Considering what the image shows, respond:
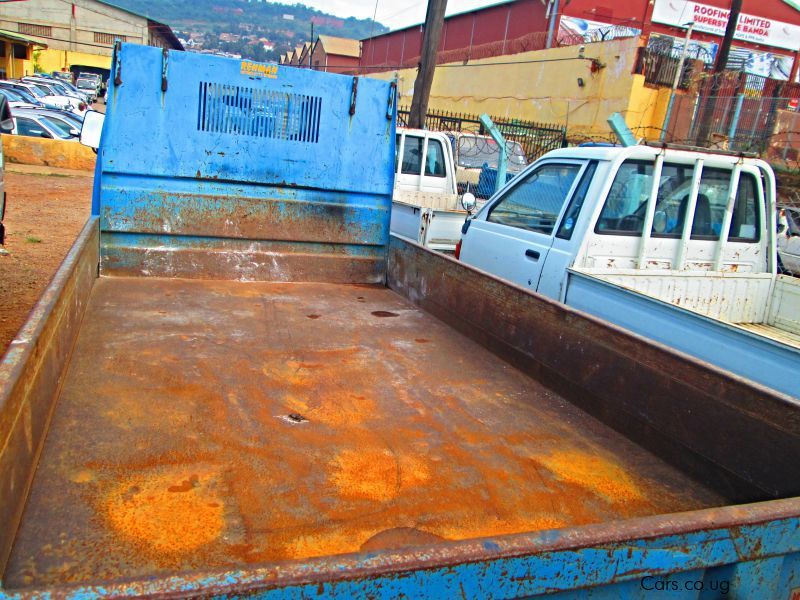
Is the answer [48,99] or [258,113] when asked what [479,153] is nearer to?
[258,113]

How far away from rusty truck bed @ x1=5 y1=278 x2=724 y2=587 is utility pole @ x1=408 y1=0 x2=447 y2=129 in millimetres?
9171

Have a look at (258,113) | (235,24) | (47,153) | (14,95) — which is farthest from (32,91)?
(235,24)

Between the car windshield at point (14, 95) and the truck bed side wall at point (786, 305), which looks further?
the car windshield at point (14, 95)

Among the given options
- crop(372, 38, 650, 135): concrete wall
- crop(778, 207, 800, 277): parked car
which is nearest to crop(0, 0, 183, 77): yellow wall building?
crop(372, 38, 650, 135): concrete wall

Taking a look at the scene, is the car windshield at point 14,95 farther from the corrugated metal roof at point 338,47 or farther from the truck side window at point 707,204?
the corrugated metal roof at point 338,47

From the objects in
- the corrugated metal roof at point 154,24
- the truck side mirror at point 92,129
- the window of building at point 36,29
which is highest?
the corrugated metal roof at point 154,24

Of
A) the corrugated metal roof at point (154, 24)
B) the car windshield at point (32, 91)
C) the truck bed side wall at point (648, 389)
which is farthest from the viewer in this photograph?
the corrugated metal roof at point (154, 24)

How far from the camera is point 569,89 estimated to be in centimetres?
2303

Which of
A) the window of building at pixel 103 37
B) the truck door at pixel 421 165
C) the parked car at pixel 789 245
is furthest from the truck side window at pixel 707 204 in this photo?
the window of building at pixel 103 37

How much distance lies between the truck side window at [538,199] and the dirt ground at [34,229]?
10.5 ft

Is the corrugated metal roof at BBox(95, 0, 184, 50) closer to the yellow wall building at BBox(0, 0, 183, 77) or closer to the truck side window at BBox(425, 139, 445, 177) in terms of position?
the yellow wall building at BBox(0, 0, 183, 77)

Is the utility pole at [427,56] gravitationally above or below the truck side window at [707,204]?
above

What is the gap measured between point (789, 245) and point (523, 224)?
4.86m

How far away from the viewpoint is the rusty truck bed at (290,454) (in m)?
1.79
